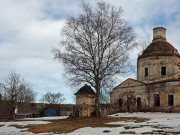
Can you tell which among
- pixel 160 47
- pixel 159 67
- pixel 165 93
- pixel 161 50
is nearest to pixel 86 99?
pixel 165 93

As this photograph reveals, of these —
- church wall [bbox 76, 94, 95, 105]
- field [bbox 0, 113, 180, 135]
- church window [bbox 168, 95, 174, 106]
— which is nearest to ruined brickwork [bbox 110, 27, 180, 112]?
church window [bbox 168, 95, 174, 106]

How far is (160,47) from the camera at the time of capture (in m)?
49.5

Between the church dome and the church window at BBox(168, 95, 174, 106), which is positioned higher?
the church dome

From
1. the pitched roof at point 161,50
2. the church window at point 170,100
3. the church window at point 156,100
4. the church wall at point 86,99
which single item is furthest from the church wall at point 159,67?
the church wall at point 86,99

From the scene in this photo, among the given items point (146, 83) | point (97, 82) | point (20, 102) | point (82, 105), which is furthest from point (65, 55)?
point (20, 102)

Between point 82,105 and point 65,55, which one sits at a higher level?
point 65,55

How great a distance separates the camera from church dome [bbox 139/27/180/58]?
48531mm

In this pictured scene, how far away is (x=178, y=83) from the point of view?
1729 inches

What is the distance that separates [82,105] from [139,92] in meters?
10.8

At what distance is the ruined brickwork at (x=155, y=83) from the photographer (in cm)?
4500

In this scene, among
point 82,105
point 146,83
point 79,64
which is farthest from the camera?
point 146,83

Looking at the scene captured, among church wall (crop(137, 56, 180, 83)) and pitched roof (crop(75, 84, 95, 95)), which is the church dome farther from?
pitched roof (crop(75, 84, 95, 95))

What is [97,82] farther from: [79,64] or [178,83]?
[178,83]

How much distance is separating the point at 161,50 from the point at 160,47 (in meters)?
0.65
